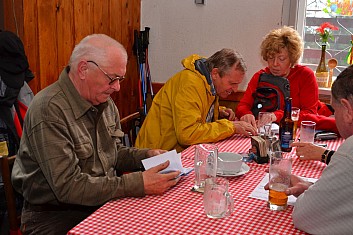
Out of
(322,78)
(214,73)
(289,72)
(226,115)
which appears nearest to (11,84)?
(214,73)

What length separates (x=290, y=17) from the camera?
12.1 feet

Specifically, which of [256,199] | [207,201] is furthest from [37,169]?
[256,199]

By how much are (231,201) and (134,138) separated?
147 cm

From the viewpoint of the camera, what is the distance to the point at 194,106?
2488 mm

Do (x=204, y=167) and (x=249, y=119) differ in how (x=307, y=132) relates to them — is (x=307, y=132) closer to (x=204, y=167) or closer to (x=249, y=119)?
(x=249, y=119)

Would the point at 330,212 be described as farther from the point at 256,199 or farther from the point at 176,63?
the point at 176,63

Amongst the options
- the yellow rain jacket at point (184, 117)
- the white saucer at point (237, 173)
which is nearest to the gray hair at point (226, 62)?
the yellow rain jacket at point (184, 117)

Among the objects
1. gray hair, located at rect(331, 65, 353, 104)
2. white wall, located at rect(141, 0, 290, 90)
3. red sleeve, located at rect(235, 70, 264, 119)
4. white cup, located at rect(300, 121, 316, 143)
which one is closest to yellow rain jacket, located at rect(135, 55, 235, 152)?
red sleeve, located at rect(235, 70, 264, 119)

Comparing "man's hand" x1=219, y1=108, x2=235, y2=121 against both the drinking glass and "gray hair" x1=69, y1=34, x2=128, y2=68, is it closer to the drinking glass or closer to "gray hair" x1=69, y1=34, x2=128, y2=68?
the drinking glass

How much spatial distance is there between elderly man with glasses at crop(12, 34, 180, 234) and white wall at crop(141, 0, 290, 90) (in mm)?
2109

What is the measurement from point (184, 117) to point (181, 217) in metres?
0.99

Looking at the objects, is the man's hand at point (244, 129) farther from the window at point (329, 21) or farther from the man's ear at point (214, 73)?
the window at point (329, 21)

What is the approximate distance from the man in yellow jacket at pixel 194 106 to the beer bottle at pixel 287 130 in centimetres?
24

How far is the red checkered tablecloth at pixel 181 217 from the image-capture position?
56.1 inches
